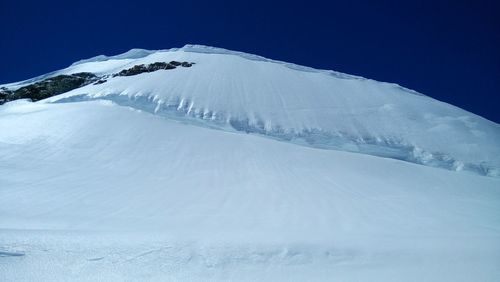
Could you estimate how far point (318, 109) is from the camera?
1155cm

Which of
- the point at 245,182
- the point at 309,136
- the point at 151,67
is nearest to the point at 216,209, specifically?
the point at 245,182

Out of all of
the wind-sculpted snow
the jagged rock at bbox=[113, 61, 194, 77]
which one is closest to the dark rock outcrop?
the jagged rock at bbox=[113, 61, 194, 77]

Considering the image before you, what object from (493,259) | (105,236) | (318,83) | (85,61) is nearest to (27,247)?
(105,236)

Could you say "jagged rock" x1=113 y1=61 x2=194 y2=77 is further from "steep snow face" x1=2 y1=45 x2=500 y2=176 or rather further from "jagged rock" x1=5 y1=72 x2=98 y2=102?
"jagged rock" x1=5 y1=72 x2=98 y2=102

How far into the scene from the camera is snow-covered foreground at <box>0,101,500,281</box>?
3240 millimetres

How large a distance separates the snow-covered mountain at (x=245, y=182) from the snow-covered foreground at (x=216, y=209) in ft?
0.08

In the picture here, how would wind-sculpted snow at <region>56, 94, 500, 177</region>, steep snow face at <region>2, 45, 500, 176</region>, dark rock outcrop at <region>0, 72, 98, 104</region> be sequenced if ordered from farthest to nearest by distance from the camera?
1. dark rock outcrop at <region>0, 72, 98, 104</region>
2. steep snow face at <region>2, 45, 500, 176</region>
3. wind-sculpted snow at <region>56, 94, 500, 177</region>

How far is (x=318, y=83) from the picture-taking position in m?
13.5

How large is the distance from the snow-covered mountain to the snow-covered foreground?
2cm

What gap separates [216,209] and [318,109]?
719cm

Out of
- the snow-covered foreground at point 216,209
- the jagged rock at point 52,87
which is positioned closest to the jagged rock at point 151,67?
the jagged rock at point 52,87

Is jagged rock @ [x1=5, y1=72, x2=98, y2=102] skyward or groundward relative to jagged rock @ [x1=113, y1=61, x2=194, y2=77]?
groundward

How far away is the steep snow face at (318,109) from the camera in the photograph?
9.86 meters

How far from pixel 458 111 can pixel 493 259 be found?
1047 centimetres
